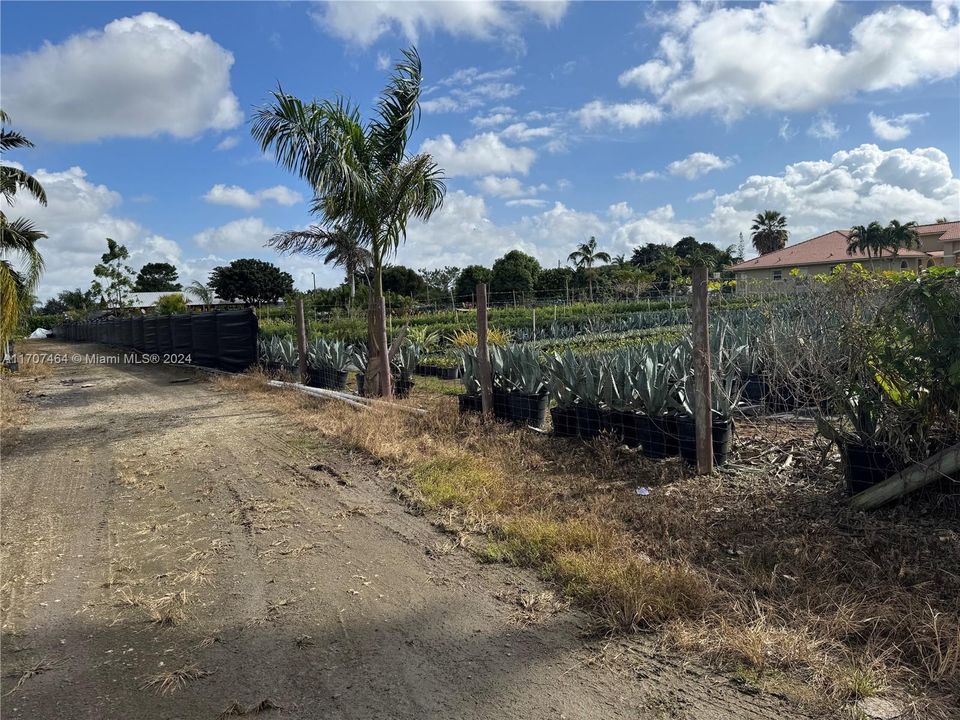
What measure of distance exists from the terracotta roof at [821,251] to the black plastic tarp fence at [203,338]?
39.8m

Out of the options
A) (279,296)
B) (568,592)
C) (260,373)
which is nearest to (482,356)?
(568,592)

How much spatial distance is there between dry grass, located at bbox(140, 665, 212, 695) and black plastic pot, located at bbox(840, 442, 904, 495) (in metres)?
4.00

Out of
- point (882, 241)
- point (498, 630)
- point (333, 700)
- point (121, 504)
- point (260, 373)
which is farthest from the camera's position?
point (882, 241)

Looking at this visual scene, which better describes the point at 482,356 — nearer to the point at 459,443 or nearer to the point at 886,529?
the point at 459,443

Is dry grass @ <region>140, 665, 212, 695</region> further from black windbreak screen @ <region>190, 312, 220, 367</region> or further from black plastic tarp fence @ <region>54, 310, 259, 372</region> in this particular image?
black windbreak screen @ <region>190, 312, 220, 367</region>

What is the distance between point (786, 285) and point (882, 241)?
4558 centimetres

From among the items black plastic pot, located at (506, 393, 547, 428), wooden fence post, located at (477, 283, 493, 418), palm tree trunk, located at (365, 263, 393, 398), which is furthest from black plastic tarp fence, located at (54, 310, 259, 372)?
black plastic pot, located at (506, 393, 547, 428)

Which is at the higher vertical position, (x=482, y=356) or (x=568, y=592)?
(x=482, y=356)

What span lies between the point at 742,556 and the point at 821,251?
56.2 metres

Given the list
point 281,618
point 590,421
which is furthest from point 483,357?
point 281,618

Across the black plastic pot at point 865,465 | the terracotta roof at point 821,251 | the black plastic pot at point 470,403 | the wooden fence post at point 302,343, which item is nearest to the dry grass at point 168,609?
the black plastic pot at point 865,465

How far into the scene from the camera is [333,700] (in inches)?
95.9

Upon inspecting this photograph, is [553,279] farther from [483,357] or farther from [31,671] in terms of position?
[31,671]

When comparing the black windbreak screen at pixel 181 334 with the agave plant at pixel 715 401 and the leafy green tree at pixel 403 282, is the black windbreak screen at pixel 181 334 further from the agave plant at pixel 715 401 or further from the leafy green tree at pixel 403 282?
the leafy green tree at pixel 403 282
